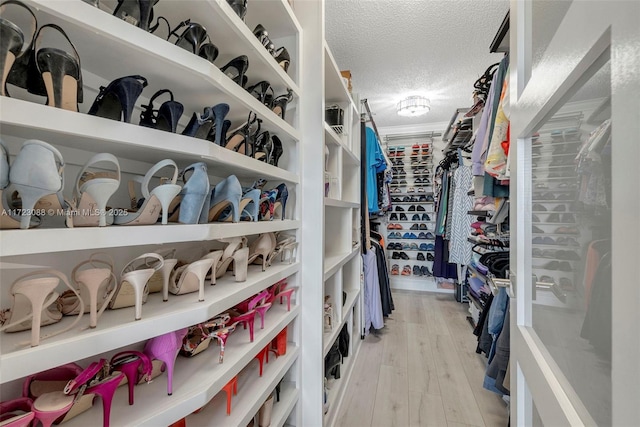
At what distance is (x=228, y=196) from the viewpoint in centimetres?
80

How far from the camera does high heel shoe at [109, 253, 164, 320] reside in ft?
1.87

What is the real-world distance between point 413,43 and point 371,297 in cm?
225

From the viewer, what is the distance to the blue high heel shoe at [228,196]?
796 millimetres

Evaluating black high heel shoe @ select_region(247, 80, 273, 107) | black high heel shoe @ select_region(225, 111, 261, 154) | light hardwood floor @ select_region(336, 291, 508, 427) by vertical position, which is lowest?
light hardwood floor @ select_region(336, 291, 508, 427)

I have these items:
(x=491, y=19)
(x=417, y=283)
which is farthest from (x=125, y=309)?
(x=417, y=283)

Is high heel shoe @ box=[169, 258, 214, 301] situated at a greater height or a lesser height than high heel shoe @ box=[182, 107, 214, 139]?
lesser

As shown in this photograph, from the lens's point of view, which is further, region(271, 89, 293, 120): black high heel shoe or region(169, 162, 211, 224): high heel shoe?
region(271, 89, 293, 120): black high heel shoe

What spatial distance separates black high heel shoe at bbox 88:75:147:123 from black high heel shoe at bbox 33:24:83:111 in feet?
0.22

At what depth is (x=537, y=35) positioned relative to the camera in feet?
2.15

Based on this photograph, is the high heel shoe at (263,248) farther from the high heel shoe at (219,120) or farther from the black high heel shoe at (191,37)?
the black high heel shoe at (191,37)

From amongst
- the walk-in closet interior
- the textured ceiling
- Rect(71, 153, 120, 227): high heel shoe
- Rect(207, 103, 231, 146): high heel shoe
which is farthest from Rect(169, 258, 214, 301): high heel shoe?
the textured ceiling

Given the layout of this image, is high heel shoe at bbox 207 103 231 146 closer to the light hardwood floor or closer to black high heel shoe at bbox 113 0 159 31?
black high heel shoe at bbox 113 0 159 31

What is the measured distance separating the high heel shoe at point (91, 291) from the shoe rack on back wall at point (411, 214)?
4073 mm

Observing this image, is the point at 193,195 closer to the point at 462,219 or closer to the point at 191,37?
the point at 191,37
